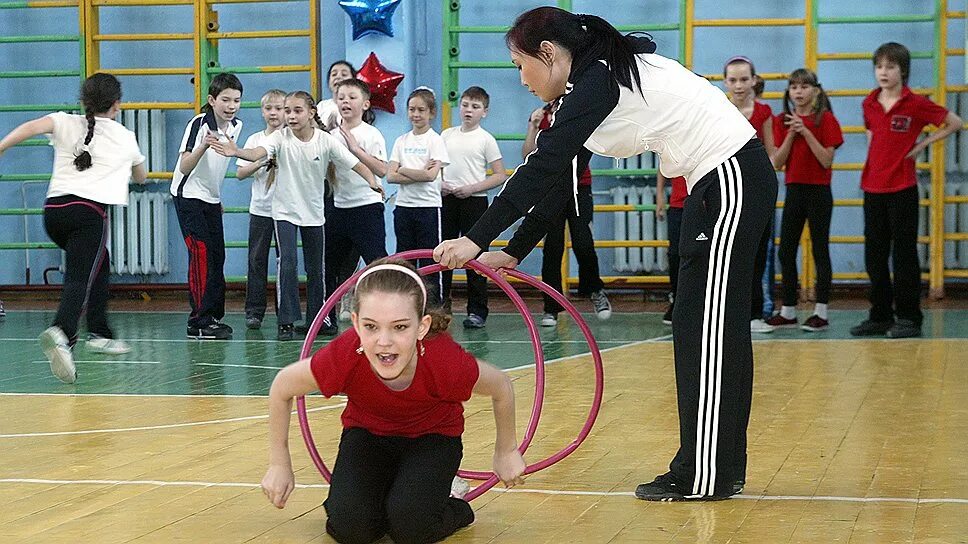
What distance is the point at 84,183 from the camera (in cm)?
632

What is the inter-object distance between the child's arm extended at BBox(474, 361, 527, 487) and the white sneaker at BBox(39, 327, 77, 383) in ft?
11.1

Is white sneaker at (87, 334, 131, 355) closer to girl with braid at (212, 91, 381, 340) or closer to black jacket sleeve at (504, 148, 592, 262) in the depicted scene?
girl with braid at (212, 91, 381, 340)

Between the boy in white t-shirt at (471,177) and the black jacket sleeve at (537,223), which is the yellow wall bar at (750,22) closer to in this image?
the boy in white t-shirt at (471,177)

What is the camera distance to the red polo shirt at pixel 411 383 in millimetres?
2984

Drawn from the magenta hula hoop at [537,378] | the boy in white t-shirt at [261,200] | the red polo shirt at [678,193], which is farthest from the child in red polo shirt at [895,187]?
the magenta hula hoop at [537,378]

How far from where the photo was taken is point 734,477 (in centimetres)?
346

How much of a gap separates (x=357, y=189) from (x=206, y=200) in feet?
3.19

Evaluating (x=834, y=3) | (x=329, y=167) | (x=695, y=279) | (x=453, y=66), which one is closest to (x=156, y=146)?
(x=453, y=66)

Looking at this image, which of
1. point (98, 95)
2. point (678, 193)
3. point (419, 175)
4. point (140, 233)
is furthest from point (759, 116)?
point (140, 233)

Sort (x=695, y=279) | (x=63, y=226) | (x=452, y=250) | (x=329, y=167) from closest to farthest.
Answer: (x=452, y=250) → (x=695, y=279) → (x=63, y=226) → (x=329, y=167)

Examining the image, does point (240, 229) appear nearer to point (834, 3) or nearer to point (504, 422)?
point (834, 3)

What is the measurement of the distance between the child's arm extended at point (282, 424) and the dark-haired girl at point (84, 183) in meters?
3.41

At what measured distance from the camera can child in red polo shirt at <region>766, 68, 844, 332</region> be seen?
25.2ft

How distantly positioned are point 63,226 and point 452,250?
3833 millimetres
